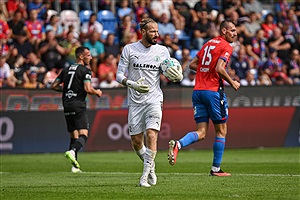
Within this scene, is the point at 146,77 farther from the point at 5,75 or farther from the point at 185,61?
the point at 185,61

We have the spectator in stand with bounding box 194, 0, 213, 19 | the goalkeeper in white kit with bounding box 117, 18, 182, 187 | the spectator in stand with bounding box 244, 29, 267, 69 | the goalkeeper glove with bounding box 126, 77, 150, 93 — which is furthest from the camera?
the spectator in stand with bounding box 194, 0, 213, 19

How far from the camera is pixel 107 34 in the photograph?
82.4 feet

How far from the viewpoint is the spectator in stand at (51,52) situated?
76.1 feet

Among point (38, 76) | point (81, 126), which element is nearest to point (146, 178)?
point (81, 126)

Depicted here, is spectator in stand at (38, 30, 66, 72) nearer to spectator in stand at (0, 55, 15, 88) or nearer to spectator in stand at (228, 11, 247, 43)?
spectator in stand at (0, 55, 15, 88)

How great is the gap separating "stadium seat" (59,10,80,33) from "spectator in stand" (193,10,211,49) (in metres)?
4.15

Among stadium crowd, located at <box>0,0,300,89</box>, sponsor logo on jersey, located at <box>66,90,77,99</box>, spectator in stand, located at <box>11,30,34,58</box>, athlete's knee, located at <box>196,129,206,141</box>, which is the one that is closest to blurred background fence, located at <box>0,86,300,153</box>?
stadium crowd, located at <box>0,0,300,89</box>

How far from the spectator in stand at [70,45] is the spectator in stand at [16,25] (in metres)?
1.18

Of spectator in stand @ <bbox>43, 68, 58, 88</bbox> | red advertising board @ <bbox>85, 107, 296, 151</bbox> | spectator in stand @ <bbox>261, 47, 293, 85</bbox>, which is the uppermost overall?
spectator in stand @ <bbox>43, 68, 58, 88</bbox>

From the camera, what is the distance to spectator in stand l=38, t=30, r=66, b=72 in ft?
76.1

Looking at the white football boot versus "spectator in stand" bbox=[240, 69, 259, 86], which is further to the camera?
"spectator in stand" bbox=[240, 69, 259, 86]

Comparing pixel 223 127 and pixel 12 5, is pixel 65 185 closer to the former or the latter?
pixel 223 127

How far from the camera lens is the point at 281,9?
30016 millimetres

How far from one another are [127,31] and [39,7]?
2.99m
